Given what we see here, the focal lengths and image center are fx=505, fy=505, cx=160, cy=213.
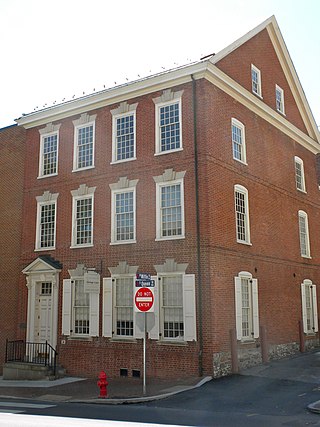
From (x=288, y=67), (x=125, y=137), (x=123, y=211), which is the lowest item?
(x=123, y=211)

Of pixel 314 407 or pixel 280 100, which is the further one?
pixel 280 100

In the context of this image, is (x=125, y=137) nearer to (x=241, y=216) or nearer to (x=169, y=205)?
(x=169, y=205)

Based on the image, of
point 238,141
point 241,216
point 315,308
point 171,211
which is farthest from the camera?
point 315,308

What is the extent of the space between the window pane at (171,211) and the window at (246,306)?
2.92 m

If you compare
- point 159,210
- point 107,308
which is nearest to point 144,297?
point 159,210

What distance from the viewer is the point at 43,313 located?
21.6 meters

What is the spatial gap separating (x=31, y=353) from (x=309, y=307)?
42.9ft

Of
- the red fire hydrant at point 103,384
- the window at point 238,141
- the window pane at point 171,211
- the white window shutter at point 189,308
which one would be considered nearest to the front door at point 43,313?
the window pane at point 171,211

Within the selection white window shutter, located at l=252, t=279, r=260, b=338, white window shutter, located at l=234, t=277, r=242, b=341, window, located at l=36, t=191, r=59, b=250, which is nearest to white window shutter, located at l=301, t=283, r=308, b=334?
white window shutter, located at l=252, t=279, r=260, b=338

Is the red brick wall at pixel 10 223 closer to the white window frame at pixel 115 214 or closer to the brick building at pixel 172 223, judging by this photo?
the brick building at pixel 172 223

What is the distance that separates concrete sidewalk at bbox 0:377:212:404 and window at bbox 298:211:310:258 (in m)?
11.1

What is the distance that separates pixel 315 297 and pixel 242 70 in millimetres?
11501

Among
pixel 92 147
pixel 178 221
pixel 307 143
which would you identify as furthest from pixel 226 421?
pixel 307 143

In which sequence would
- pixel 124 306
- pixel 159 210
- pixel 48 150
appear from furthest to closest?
pixel 48 150 → pixel 124 306 → pixel 159 210
